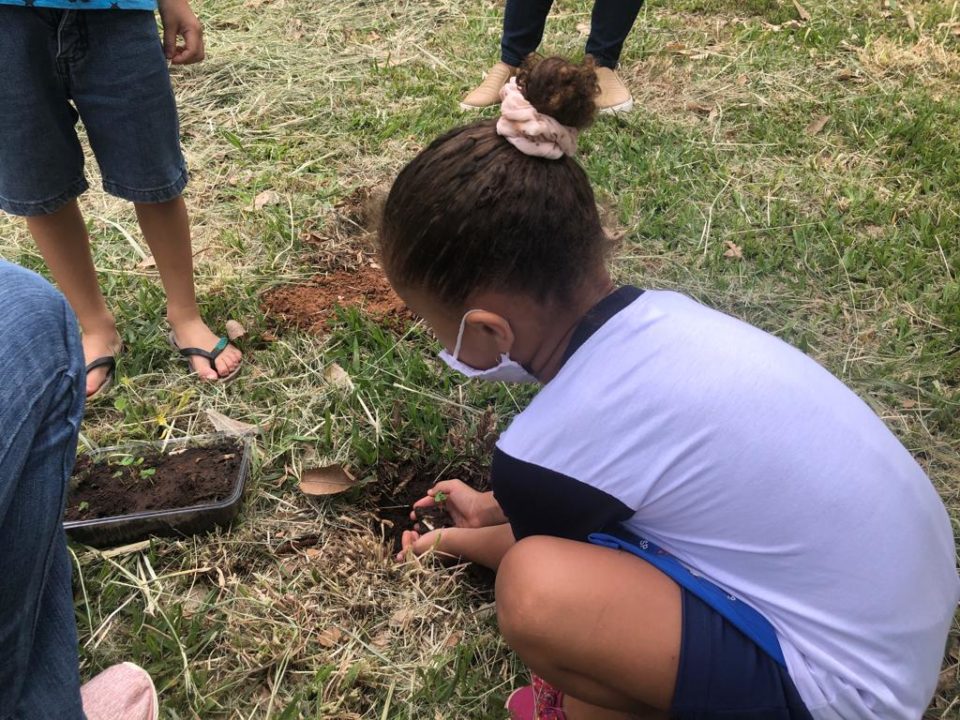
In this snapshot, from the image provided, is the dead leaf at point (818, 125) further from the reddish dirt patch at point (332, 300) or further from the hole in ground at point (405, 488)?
the hole in ground at point (405, 488)

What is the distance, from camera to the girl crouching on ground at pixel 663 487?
1175 millimetres

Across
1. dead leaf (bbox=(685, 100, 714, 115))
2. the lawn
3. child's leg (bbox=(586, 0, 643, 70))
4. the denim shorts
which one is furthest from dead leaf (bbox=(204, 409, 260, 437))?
dead leaf (bbox=(685, 100, 714, 115))

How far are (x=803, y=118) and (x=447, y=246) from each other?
9.24 ft

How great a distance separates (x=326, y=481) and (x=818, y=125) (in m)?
2.77

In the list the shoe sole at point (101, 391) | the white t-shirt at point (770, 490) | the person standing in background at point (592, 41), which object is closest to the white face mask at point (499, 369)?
the white t-shirt at point (770, 490)

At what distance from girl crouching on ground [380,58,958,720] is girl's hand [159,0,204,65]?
108cm

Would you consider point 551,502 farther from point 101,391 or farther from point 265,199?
point 265,199

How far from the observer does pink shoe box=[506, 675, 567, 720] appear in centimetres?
149

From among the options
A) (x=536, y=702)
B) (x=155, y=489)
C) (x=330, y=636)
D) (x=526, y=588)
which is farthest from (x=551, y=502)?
(x=155, y=489)

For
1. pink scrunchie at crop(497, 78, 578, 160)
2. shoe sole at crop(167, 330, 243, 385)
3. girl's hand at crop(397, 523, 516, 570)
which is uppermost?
pink scrunchie at crop(497, 78, 578, 160)

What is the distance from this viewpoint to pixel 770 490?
3.84ft

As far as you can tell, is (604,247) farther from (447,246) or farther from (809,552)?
(809,552)

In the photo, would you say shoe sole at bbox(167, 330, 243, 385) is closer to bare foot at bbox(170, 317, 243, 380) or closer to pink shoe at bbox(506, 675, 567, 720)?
bare foot at bbox(170, 317, 243, 380)

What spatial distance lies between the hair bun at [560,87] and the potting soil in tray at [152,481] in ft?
3.94
